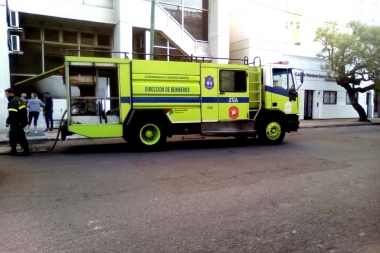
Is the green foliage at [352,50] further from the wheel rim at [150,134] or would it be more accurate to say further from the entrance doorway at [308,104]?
the wheel rim at [150,134]

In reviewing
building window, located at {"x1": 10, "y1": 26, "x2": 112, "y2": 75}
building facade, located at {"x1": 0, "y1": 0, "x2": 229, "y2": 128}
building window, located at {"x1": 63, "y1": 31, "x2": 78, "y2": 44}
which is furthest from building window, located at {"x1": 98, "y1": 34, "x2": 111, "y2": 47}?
building window, located at {"x1": 63, "y1": 31, "x2": 78, "y2": 44}

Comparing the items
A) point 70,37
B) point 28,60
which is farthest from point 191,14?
point 28,60

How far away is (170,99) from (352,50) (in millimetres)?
16305

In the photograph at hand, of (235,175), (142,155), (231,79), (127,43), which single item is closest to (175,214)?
(235,175)

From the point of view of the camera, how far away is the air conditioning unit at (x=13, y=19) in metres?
14.1

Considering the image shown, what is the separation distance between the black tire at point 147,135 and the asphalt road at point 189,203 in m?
0.93

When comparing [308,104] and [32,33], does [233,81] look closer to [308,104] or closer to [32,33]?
[32,33]

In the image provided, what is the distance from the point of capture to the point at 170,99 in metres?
9.73

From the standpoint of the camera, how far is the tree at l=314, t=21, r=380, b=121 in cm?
2059

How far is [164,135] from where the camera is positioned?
9805mm

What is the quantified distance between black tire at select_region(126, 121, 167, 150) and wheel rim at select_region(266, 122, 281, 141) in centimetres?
370

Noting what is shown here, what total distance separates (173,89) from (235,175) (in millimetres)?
4012

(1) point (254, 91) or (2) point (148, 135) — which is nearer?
(2) point (148, 135)

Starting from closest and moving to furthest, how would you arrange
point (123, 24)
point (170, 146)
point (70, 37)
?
point (170, 146), point (123, 24), point (70, 37)
